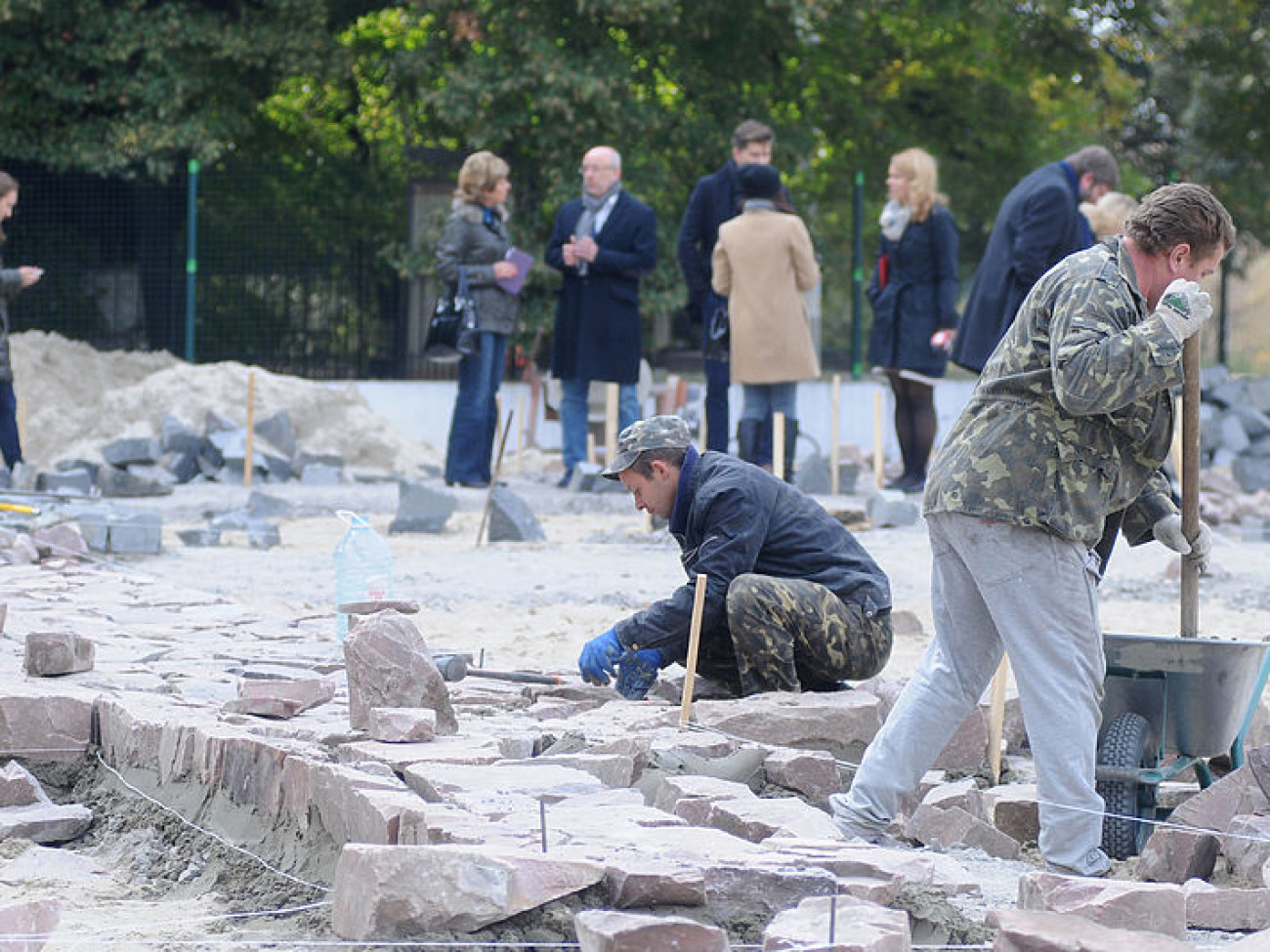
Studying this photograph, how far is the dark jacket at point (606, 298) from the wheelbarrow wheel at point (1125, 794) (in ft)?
24.1

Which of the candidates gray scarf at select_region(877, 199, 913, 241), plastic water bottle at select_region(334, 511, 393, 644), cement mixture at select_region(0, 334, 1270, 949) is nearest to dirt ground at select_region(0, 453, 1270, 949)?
cement mixture at select_region(0, 334, 1270, 949)

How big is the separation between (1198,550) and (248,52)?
1635 cm

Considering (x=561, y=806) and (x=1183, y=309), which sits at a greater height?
(x=1183, y=309)

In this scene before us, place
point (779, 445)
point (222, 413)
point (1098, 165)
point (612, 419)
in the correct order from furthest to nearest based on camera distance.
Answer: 1. point (222, 413)
2. point (612, 419)
3. point (779, 445)
4. point (1098, 165)

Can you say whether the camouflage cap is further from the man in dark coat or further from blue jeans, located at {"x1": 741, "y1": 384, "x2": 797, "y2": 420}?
blue jeans, located at {"x1": 741, "y1": 384, "x2": 797, "y2": 420}

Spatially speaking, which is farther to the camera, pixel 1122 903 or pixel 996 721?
pixel 996 721

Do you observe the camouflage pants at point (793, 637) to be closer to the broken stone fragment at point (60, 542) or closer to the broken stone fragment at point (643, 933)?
the broken stone fragment at point (643, 933)

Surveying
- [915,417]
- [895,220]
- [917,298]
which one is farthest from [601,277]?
[915,417]

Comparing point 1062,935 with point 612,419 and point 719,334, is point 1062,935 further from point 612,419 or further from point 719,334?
point 719,334

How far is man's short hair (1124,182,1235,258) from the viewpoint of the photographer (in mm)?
4078

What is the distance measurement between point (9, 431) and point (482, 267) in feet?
10.1

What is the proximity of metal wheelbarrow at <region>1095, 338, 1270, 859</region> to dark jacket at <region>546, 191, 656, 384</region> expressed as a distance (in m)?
7.15

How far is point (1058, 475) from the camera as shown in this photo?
4.16 metres

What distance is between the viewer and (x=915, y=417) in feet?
39.2
